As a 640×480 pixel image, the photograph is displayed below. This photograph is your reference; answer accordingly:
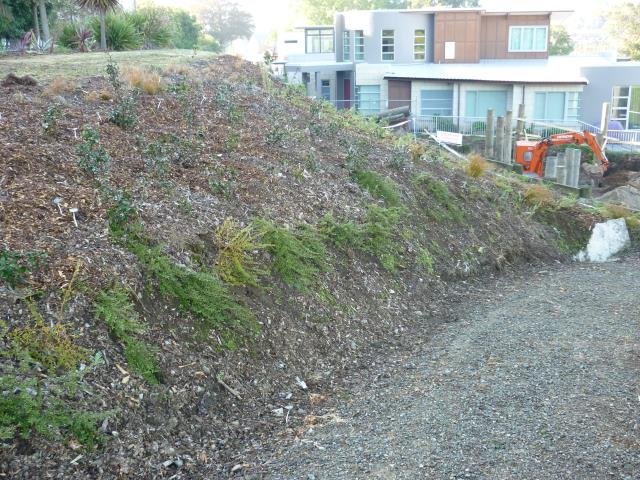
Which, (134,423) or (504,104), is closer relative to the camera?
(134,423)

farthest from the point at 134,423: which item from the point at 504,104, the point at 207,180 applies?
the point at 504,104

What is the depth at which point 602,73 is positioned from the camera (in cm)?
2953

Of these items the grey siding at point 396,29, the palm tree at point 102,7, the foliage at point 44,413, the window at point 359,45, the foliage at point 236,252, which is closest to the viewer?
the foliage at point 44,413

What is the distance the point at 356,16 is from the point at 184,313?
103 feet

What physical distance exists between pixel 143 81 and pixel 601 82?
77.6ft

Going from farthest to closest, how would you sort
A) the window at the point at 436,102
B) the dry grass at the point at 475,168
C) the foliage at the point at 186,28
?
the foliage at the point at 186,28 < the window at the point at 436,102 < the dry grass at the point at 475,168

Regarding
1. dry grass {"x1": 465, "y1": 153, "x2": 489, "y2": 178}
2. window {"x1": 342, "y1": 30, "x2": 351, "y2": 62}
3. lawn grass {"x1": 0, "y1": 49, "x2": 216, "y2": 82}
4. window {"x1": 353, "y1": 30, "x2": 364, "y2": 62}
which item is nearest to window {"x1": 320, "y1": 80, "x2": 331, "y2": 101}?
window {"x1": 342, "y1": 30, "x2": 351, "y2": 62}

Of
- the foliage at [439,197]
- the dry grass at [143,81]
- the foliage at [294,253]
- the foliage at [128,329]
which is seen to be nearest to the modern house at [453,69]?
the foliage at [439,197]

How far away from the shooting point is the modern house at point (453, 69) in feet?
97.0

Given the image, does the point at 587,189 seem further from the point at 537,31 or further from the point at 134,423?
the point at 537,31

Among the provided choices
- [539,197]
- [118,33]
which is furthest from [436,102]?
[539,197]

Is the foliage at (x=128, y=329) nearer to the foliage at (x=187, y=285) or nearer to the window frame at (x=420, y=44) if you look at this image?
the foliage at (x=187, y=285)

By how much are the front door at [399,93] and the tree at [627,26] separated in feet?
80.8

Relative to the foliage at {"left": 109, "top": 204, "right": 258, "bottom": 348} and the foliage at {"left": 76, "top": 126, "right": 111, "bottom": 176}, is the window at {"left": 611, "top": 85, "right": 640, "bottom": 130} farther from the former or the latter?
the foliage at {"left": 109, "top": 204, "right": 258, "bottom": 348}
